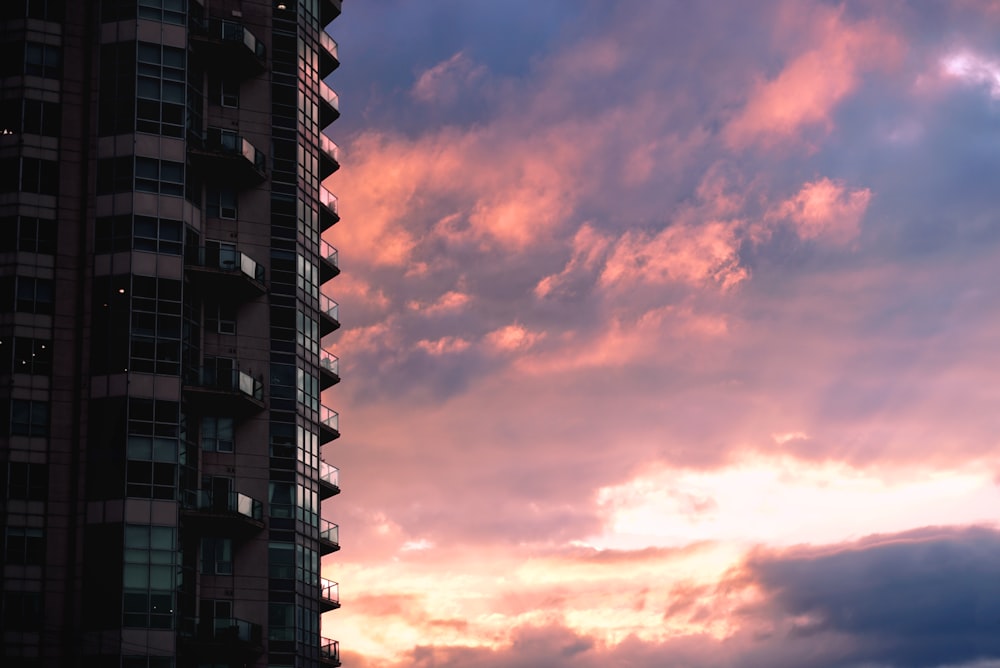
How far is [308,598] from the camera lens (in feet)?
385

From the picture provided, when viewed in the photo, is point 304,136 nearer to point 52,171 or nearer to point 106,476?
point 52,171

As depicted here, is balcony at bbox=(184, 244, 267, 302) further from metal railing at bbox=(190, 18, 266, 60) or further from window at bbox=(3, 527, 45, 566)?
window at bbox=(3, 527, 45, 566)

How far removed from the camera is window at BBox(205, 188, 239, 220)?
11861cm

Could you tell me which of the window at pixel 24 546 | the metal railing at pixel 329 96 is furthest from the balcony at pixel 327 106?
the window at pixel 24 546

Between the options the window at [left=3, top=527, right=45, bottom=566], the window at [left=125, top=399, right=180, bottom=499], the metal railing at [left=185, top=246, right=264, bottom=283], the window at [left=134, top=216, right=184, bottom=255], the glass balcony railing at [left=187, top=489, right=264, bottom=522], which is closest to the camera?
the window at [left=3, top=527, right=45, bottom=566]

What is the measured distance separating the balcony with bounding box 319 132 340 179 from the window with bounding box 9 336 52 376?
3314 centimetres

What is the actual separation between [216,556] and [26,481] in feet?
50.4

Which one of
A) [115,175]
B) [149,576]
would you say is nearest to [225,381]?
[115,175]

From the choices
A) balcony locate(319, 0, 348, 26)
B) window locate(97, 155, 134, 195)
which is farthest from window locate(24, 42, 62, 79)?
balcony locate(319, 0, 348, 26)

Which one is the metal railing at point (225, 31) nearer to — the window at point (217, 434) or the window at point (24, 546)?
the window at point (217, 434)

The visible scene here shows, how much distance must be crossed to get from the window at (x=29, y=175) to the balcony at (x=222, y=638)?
1263 inches

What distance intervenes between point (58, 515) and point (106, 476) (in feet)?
13.3

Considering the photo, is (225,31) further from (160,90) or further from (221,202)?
(221,202)

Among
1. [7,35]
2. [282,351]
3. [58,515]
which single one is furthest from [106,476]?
[7,35]
